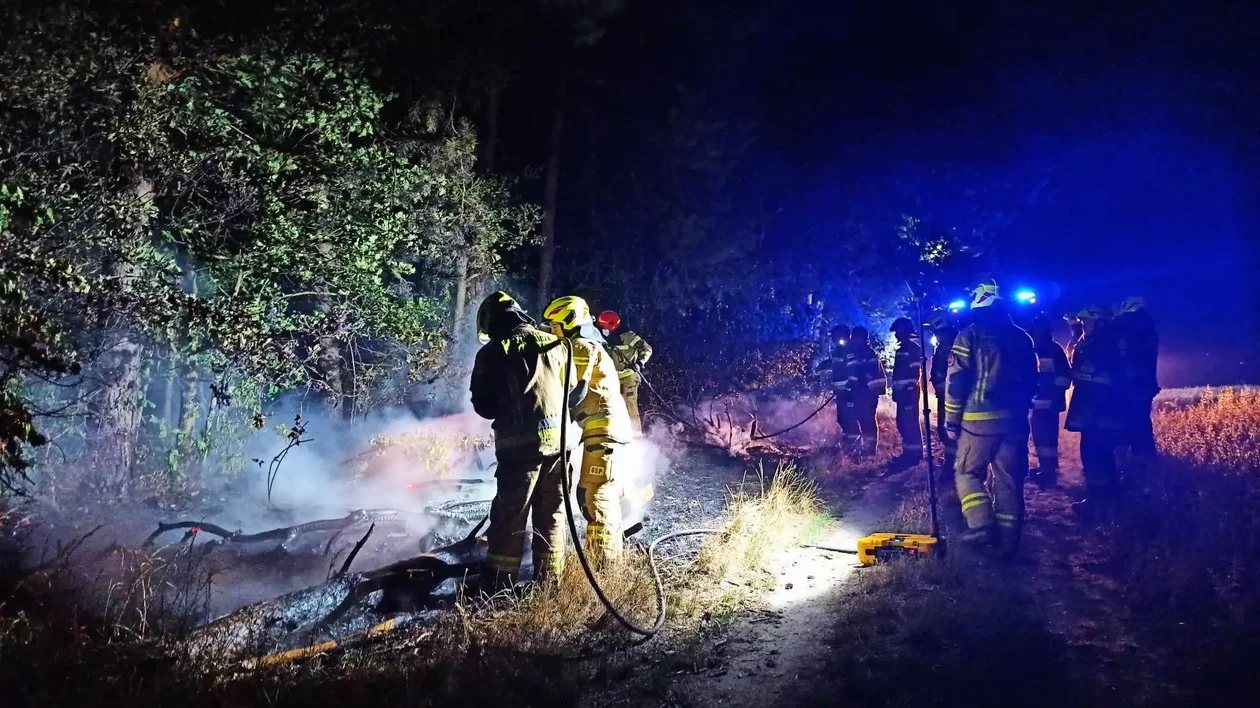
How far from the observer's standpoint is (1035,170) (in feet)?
63.6

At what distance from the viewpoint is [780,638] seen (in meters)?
4.51

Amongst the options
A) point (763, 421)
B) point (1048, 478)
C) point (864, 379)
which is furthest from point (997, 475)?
point (763, 421)

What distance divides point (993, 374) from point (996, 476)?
0.80m

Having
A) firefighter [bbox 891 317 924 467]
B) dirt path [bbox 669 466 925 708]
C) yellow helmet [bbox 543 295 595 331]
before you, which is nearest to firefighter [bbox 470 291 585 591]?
yellow helmet [bbox 543 295 595 331]

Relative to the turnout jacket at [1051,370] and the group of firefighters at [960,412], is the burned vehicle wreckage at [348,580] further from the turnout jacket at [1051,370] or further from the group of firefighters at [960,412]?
the turnout jacket at [1051,370]

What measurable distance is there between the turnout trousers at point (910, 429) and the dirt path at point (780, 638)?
10.3 ft

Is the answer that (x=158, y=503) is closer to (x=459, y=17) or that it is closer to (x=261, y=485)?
(x=261, y=485)

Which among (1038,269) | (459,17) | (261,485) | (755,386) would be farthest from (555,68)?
(1038,269)

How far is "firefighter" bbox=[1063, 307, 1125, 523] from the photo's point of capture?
7.12m

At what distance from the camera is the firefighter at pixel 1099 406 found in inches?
281

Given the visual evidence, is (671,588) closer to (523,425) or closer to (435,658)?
(523,425)

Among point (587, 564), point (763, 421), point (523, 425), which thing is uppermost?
point (523, 425)

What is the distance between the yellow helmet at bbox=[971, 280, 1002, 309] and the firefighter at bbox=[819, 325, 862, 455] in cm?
446

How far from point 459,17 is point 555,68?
418 centimetres
